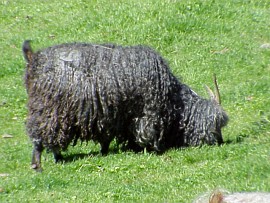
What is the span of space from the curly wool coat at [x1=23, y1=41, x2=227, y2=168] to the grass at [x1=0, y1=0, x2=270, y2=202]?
31 cm

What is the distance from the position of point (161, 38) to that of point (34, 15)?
3.38 m

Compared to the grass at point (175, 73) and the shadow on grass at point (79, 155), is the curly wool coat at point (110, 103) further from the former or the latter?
the grass at point (175, 73)

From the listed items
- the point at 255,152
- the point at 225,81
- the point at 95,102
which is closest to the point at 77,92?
the point at 95,102

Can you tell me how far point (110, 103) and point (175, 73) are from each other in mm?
3761

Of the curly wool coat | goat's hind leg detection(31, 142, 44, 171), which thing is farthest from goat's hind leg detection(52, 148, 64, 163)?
goat's hind leg detection(31, 142, 44, 171)

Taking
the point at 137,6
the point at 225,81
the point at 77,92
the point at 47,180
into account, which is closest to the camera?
the point at 47,180

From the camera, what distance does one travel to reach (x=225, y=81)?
12.5 m

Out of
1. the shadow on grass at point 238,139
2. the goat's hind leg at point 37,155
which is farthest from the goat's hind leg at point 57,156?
the shadow on grass at point 238,139

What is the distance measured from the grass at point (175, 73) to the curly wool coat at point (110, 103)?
0.31 meters

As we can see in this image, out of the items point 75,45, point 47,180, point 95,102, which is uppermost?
point 75,45

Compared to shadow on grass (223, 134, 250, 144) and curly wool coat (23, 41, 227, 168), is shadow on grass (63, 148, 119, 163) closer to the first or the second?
curly wool coat (23, 41, 227, 168)

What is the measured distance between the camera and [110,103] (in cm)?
938

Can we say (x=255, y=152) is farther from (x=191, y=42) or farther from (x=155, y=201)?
(x=191, y=42)

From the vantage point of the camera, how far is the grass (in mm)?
7902
